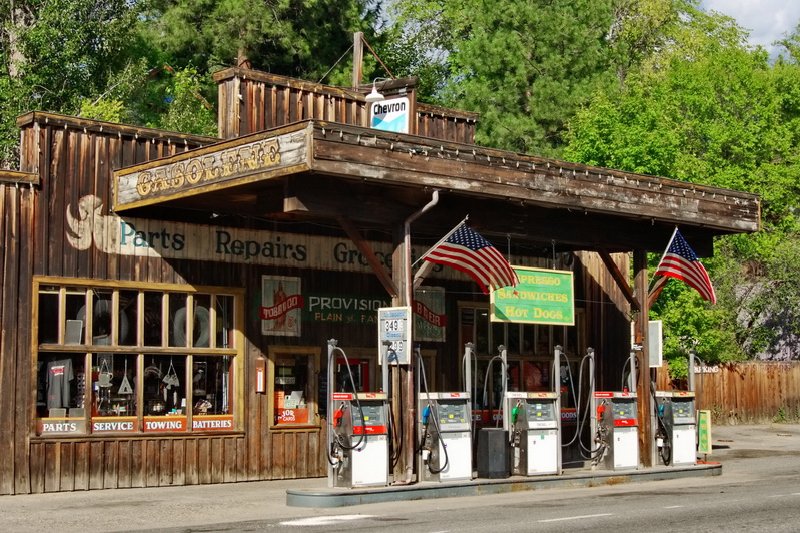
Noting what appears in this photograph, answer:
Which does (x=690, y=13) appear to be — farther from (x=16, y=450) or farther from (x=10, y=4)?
(x=16, y=450)

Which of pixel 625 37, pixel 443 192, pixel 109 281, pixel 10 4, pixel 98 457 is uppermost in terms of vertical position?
pixel 625 37

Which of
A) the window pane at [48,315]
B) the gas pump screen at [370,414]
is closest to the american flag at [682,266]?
the gas pump screen at [370,414]

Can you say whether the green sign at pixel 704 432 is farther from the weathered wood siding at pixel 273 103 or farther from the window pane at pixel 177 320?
the window pane at pixel 177 320

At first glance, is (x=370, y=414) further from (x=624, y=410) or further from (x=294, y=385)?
(x=624, y=410)

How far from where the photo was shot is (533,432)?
74.0 ft

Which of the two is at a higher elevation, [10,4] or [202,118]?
[10,4]

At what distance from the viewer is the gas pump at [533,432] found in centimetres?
2247

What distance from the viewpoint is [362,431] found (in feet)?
65.6

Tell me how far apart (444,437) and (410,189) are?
4261 mm

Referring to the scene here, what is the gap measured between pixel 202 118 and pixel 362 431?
26.8 meters

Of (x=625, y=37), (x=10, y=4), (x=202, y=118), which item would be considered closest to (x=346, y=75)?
(x=202, y=118)

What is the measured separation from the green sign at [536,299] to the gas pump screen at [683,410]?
288cm

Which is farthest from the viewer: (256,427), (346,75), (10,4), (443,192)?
(346,75)

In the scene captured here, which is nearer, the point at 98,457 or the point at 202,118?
the point at 98,457
